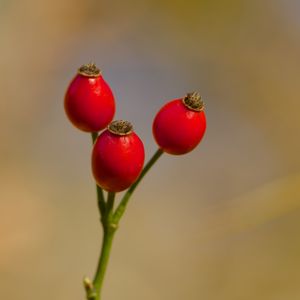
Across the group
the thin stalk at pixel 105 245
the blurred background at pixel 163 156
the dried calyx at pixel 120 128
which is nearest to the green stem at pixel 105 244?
the thin stalk at pixel 105 245

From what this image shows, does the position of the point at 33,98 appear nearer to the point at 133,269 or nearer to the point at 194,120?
the point at 133,269

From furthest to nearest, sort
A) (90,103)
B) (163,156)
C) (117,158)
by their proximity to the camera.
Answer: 1. (163,156)
2. (90,103)
3. (117,158)

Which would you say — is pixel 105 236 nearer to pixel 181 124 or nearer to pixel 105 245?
pixel 105 245

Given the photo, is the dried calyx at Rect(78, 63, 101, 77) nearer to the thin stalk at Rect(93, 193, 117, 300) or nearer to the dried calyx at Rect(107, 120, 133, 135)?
the dried calyx at Rect(107, 120, 133, 135)

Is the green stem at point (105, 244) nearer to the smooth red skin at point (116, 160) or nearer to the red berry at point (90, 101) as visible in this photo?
the smooth red skin at point (116, 160)

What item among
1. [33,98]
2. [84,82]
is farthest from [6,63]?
[84,82]

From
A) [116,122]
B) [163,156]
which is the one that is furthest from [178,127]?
[163,156]
